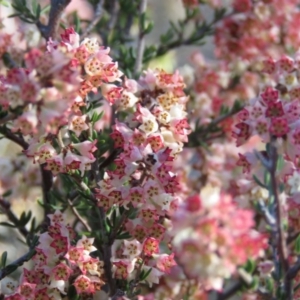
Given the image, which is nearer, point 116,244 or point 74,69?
point 74,69

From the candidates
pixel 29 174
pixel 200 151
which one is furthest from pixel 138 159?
pixel 200 151

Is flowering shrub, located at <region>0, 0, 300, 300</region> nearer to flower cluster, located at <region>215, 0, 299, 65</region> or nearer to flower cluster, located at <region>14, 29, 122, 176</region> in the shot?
flower cluster, located at <region>14, 29, 122, 176</region>

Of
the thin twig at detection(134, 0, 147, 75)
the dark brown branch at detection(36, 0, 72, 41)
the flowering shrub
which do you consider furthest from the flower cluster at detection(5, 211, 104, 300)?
the thin twig at detection(134, 0, 147, 75)

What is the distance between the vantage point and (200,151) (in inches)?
70.8

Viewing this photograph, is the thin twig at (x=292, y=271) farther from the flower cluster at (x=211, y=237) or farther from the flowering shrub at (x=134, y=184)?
the flower cluster at (x=211, y=237)

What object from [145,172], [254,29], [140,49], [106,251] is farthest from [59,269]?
[254,29]

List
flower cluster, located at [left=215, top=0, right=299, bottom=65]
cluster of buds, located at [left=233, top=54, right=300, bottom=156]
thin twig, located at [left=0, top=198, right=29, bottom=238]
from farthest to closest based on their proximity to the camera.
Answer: flower cluster, located at [left=215, top=0, right=299, bottom=65]
thin twig, located at [left=0, top=198, right=29, bottom=238]
cluster of buds, located at [left=233, top=54, right=300, bottom=156]

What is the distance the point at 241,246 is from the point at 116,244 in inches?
24.9

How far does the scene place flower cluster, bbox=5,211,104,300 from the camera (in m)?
1.04

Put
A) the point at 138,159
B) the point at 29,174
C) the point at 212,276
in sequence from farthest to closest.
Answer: the point at 29,174 < the point at 138,159 < the point at 212,276

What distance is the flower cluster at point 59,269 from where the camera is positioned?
3.40ft

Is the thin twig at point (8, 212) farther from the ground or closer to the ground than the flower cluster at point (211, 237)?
farther from the ground

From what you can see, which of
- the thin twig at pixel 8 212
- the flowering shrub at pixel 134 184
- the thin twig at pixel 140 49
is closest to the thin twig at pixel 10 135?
the flowering shrub at pixel 134 184

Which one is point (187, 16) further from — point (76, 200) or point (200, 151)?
point (76, 200)
